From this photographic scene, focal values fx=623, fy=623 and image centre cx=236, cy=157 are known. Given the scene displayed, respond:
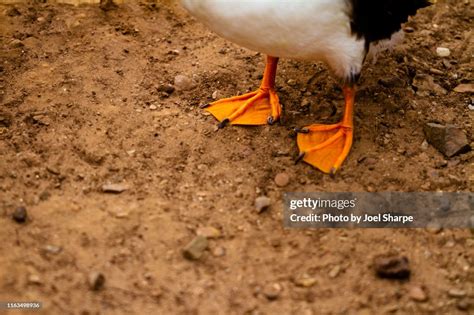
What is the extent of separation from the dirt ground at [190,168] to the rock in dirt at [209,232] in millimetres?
16

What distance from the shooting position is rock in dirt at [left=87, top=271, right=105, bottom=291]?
254 centimetres

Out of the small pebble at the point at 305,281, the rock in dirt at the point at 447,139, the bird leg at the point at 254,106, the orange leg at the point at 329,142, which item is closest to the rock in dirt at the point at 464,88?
the rock in dirt at the point at 447,139

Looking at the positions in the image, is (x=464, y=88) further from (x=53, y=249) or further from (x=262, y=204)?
(x=53, y=249)

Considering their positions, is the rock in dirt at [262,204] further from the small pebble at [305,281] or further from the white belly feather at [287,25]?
the white belly feather at [287,25]

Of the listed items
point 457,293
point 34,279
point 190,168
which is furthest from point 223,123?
point 457,293

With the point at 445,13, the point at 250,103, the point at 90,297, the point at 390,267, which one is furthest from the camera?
the point at 445,13

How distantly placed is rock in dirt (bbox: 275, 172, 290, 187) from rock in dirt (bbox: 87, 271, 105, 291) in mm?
1052

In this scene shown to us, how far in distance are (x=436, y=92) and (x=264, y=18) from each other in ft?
5.01

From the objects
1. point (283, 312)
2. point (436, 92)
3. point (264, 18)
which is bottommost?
point (283, 312)

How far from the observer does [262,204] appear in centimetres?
304

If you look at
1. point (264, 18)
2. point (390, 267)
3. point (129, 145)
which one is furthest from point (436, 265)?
point (129, 145)

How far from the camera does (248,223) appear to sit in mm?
2967

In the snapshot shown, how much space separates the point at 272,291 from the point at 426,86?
1.90 m

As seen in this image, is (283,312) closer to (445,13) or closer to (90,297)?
(90,297)
